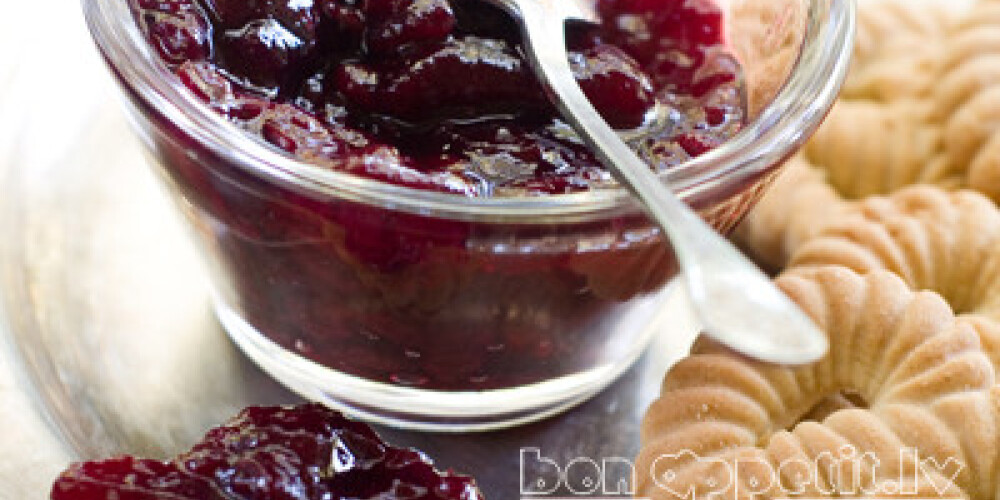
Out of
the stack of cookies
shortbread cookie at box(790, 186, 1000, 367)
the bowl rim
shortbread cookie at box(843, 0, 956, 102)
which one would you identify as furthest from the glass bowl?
shortbread cookie at box(843, 0, 956, 102)

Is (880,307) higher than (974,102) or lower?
lower

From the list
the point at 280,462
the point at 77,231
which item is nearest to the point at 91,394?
the point at 77,231

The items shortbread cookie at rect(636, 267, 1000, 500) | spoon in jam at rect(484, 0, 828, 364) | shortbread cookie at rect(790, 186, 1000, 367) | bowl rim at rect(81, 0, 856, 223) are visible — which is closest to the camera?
spoon in jam at rect(484, 0, 828, 364)

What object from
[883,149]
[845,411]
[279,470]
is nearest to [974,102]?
[883,149]

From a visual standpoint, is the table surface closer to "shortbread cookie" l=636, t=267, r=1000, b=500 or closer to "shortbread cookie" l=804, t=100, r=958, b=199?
"shortbread cookie" l=636, t=267, r=1000, b=500

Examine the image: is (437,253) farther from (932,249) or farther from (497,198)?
(932,249)
